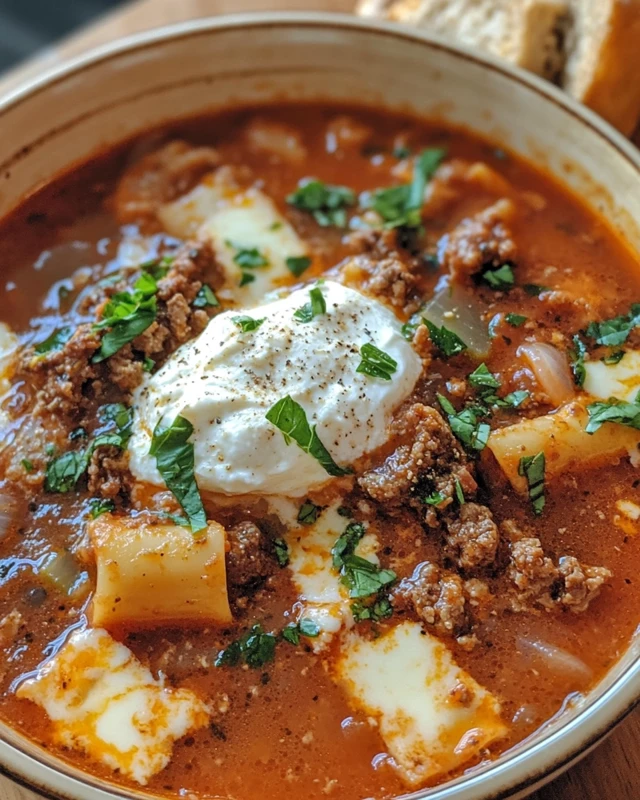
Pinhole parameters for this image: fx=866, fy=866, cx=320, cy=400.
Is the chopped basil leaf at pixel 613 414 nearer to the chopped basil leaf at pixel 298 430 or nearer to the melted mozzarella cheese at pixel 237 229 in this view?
the chopped basil leaf at pixel 298 430

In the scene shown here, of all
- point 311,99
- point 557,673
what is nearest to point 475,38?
point 311,99

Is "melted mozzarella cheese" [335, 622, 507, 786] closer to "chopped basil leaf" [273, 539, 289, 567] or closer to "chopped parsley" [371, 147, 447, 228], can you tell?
"chopped basil leaf" [273, 539, 289, 567]

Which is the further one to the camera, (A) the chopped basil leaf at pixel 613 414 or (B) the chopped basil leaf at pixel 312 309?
(B) the chopped basil leaf at pixel 312 309

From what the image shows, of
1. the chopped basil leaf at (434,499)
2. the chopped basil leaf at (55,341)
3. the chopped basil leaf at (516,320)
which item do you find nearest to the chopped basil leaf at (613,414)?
the chopped basil leaf at (516,320)

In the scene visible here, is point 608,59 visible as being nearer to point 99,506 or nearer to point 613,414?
point 613,414

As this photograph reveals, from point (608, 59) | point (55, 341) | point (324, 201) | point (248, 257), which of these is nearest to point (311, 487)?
point (248, 257)
